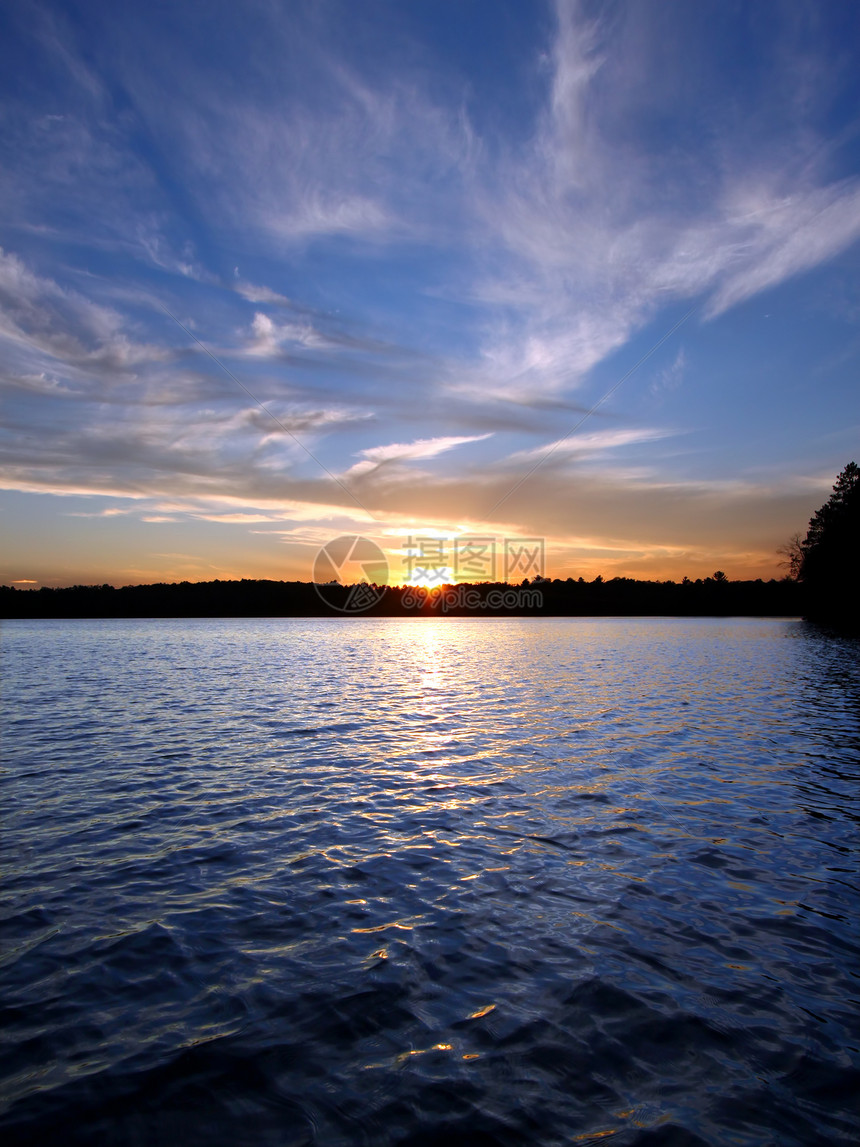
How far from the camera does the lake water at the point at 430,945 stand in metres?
6.58

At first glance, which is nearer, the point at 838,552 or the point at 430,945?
the point at 430,945

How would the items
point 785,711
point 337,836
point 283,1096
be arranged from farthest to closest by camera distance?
point 785,711 → point 337,836 → point 283,1096

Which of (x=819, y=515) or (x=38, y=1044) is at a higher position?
(x=819, y=515)

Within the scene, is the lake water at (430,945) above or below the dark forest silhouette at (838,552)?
below

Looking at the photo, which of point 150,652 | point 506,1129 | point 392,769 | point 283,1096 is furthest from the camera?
point 150,652

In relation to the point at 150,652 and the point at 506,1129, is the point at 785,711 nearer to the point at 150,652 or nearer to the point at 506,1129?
the point at 506,1129

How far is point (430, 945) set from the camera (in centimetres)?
978

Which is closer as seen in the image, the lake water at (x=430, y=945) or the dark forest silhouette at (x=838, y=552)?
the lake water at (x=430, y=945)

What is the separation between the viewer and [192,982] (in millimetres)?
8820

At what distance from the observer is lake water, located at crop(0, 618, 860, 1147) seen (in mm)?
6582

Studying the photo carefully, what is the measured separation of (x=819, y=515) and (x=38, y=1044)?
177m

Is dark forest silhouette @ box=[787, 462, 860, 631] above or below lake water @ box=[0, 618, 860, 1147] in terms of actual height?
above

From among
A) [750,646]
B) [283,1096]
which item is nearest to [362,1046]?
[283,1096]

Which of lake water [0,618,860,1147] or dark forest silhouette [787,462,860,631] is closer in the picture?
lake water [0,618,860,1147]
